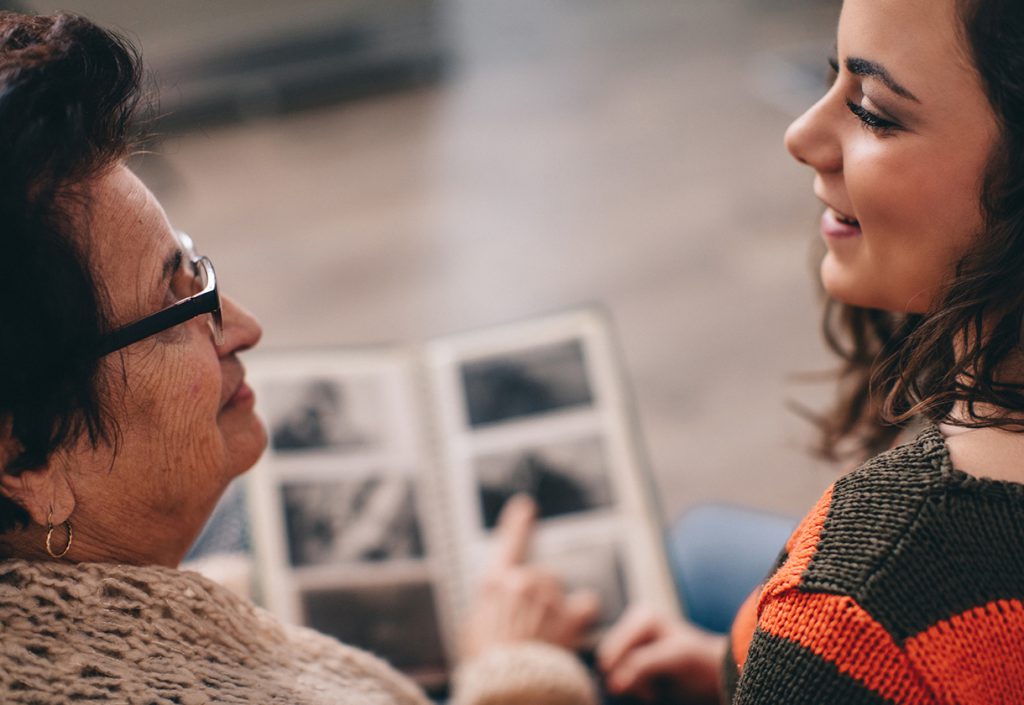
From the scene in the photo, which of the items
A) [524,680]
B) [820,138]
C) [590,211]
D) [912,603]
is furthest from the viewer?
[590,211]

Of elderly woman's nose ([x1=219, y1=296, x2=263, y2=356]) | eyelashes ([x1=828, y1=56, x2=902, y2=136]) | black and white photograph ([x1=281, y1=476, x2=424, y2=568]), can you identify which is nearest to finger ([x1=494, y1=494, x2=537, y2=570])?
black and white photograph ([x1=281, y1=476, x2=424, y2=568])

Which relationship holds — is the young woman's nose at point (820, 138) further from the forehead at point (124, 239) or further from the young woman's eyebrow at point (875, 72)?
the forehead at point (124, 239)

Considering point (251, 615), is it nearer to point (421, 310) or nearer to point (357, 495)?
point (357, 495)

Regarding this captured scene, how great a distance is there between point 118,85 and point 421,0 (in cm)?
261

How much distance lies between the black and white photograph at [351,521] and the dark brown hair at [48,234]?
55cm

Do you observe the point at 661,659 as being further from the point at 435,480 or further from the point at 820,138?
the point at 820,138

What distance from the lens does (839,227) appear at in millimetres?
813

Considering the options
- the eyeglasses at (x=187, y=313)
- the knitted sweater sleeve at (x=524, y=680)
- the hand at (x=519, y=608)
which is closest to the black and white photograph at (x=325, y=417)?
the hand at (x=519, y=608)

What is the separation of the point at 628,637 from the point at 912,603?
585 mm

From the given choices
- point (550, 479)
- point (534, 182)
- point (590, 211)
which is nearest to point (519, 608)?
point (550, 479)

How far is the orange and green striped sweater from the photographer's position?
58cm

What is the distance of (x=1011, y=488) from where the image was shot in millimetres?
599

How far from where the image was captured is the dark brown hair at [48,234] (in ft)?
2.05

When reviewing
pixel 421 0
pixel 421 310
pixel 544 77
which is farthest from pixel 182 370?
pixel 421 0
